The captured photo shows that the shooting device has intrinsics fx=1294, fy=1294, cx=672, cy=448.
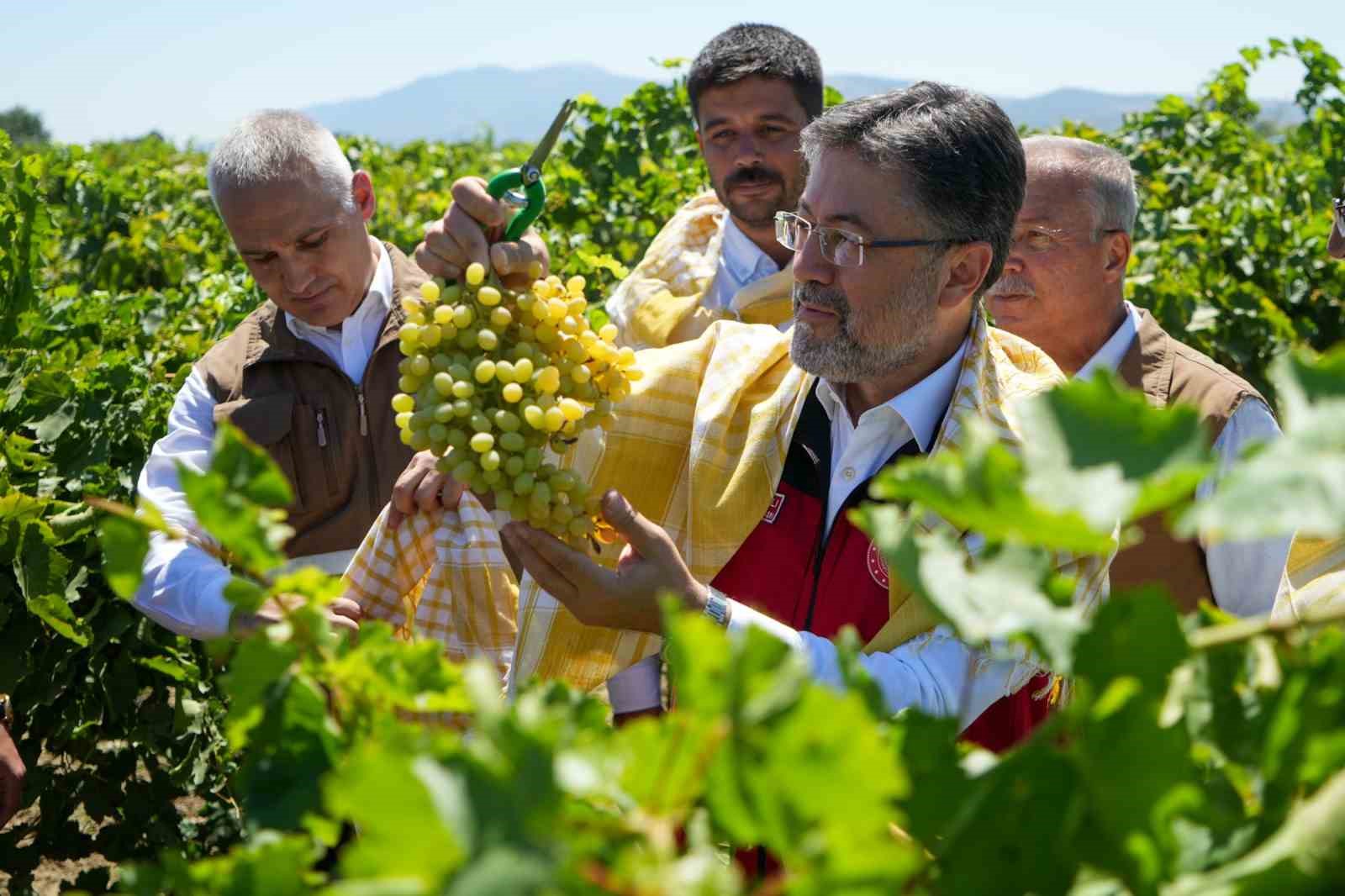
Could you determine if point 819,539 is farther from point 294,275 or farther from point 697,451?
point 294,275

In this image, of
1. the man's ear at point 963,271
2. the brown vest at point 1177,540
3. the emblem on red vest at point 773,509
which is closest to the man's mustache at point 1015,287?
the brown vest at point 1177,540

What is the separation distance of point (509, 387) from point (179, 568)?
1.16 m

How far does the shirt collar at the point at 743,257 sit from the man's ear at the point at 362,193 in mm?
1187

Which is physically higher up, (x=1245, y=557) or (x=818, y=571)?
(x=818, y=571)

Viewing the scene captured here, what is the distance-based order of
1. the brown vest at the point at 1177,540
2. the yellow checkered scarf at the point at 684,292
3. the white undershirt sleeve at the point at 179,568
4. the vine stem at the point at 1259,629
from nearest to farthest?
the vine stem at the point at 1259,629, the white undershirt sleeve at the point at 179,568, the brown vest at the point at 1177,540, the yellow checkered scarf at the point at 684,292

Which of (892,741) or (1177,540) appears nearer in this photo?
(892,741)

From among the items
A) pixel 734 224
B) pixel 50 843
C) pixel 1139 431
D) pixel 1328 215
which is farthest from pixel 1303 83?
pixel 1139 431

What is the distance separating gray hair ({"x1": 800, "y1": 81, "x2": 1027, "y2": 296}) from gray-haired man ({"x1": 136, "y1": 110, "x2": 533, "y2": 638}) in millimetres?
1110

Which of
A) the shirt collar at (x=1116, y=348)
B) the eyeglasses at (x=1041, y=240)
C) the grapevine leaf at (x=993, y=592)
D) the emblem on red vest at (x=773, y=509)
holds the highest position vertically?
the grapevine leaf at (x=993, y=592)

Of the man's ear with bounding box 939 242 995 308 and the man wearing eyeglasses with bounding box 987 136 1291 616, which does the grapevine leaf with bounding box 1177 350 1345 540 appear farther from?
the man wearing eyeglasses with bounding box 987 136 1291 616

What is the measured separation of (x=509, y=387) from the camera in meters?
1.74

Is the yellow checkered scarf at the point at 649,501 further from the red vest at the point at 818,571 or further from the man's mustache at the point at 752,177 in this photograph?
the man's mustache at the point at 752,177

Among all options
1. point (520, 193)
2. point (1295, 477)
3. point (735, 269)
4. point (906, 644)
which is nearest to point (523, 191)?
point (520, 193)

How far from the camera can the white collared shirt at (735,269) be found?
3816mm
